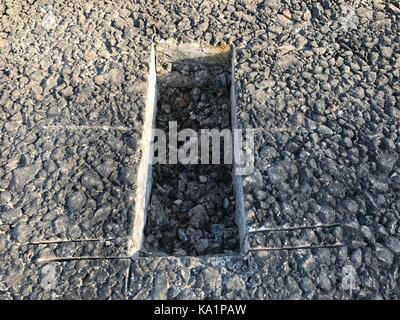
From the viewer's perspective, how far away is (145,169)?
90.5 inches

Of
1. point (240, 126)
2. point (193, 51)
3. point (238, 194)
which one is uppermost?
point (193, 51)

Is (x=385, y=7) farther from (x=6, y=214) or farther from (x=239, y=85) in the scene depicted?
(x=6, y=214)

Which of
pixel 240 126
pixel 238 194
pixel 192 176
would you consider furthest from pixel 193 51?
pixel 238 194

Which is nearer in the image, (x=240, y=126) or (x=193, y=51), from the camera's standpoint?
(x=240, y=126)

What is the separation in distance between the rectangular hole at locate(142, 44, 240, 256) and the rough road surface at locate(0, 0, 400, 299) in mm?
139

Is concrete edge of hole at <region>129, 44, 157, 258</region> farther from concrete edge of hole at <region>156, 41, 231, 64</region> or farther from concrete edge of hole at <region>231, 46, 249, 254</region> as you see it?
concrete edge of hole at <region>231, 46, 249, 254</region>

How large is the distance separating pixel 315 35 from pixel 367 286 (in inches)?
54.8

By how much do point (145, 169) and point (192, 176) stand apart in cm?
29

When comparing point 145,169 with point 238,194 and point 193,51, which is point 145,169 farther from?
point 193,51

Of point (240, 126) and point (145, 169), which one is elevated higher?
point (240, 126)

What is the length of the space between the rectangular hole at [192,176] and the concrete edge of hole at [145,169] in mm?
52

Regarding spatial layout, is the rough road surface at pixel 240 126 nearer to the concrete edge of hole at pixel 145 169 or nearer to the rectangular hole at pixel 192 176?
the concrete edge of hole at pixel 145 169

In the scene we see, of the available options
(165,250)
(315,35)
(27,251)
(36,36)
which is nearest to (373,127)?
(315,35)

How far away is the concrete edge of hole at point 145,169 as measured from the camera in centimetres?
209
